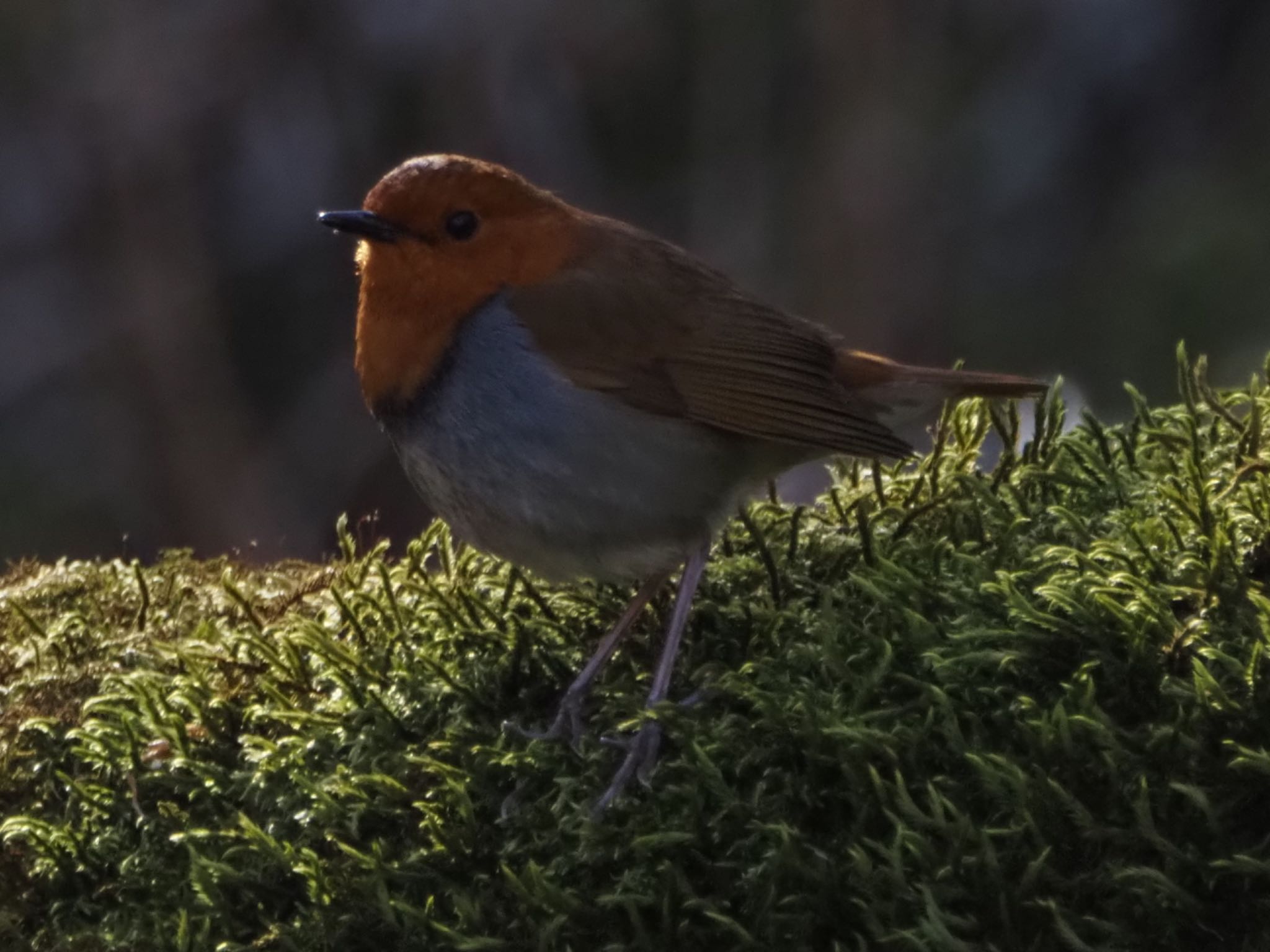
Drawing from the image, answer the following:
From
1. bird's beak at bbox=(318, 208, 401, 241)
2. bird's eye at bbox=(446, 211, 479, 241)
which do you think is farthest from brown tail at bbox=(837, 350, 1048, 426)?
bird's beak at bbox=(318, 208, 401, 241)

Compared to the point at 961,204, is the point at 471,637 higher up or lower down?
lower down

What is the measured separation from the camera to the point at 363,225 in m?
3.08

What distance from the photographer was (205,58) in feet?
28.8

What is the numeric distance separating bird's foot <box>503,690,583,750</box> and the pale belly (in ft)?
1.07

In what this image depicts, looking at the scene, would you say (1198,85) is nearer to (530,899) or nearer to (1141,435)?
(1141,435)

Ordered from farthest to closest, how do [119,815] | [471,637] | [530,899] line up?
[471,637]
[119,815]
[530,899]

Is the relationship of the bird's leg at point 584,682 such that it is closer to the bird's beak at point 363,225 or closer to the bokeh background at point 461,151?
the bird's beak at point 363,225

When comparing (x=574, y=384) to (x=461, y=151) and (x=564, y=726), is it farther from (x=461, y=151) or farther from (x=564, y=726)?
(x=461, y=151)

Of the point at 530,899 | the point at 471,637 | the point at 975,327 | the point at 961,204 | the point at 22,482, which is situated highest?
the point at 961,204

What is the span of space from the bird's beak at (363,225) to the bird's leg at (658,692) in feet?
3.00

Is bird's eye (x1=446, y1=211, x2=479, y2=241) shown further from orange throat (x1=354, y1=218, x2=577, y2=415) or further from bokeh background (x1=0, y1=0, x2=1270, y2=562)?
bokeh background (x1=0, y1=0, x2=1270, y2=562)

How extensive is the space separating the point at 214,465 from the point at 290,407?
59cm

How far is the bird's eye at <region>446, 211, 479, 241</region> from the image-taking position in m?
3.12

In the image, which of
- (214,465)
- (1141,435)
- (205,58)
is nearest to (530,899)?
(1141,435)
